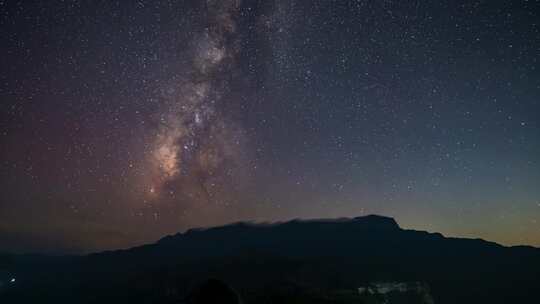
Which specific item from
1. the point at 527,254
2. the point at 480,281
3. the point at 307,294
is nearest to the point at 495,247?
the point at 527,254

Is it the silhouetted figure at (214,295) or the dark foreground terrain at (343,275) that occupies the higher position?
the silhouetted figure at (214,295)

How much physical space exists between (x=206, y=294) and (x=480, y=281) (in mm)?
102677

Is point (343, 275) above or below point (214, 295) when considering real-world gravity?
below

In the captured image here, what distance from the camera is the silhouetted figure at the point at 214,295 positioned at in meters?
9.85

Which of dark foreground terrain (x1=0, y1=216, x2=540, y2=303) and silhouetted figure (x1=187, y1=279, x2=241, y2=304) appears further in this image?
dark foreground terrain (x1=0, y1=216, x2=540, y2=303)

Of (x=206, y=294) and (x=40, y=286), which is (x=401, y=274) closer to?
(x=206, y=294)

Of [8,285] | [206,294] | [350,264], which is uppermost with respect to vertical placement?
[206,294]

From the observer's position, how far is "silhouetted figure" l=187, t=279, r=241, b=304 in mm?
9852

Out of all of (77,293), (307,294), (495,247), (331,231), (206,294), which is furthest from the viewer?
(331,231)

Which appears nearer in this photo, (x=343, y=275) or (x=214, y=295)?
(x=214, y=295)

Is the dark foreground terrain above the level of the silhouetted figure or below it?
below

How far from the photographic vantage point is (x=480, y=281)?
294 ft

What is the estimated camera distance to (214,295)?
393 inches

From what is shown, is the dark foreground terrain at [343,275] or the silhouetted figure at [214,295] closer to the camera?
the silhouetted figure at [214,295]
